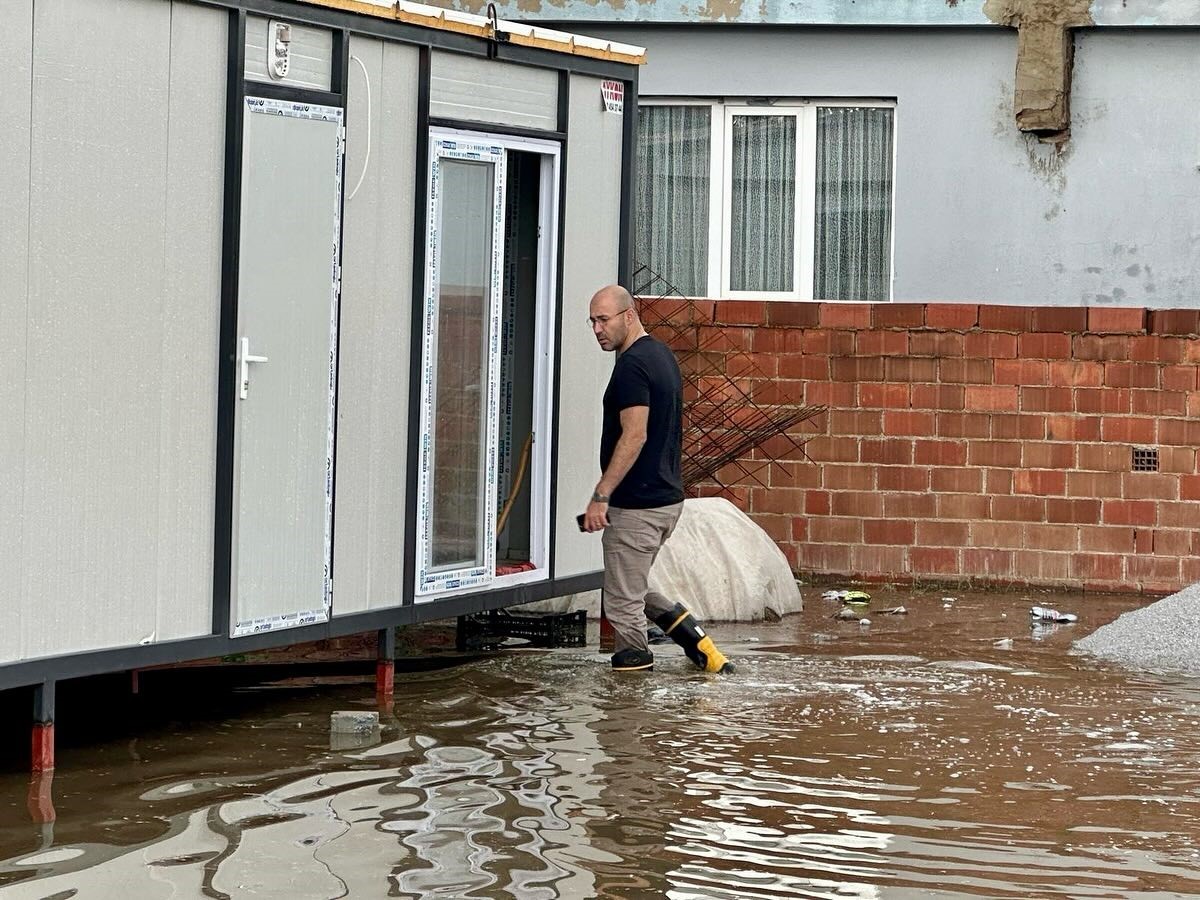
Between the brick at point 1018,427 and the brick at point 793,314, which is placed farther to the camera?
the brick at point 793,314

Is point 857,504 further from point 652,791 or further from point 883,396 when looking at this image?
point 652,791

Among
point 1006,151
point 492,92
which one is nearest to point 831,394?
point 1006,151

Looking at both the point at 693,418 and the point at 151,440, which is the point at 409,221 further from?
the point at 693,418

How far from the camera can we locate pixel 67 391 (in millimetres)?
7324

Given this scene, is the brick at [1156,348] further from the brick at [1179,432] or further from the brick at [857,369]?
the brick at [857,369]

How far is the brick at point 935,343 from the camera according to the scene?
1373 centimetres

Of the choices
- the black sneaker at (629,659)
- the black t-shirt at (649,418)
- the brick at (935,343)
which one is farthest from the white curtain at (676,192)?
the black sneaker at (629,659)

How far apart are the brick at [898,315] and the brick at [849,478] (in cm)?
106

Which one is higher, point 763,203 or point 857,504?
point 763,203

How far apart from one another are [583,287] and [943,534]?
439 centimetres

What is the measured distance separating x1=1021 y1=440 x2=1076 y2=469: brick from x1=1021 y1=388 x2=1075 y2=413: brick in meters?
0.24

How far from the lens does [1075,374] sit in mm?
13562

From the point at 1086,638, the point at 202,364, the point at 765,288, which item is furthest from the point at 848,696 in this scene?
the point at 765,288

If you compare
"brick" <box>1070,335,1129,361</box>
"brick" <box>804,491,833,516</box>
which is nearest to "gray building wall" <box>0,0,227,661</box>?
"brick" <box>804,491,833,516</box>
